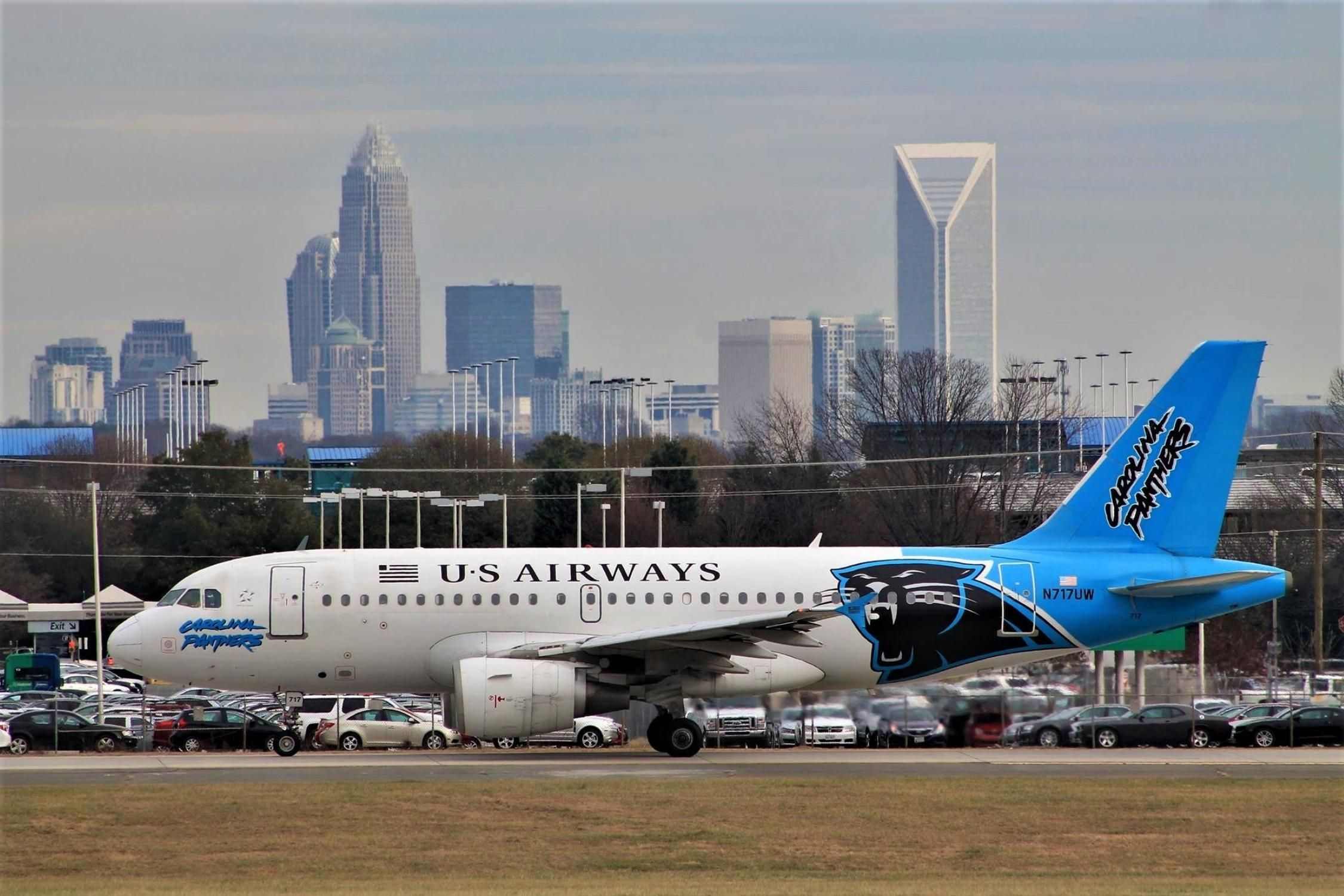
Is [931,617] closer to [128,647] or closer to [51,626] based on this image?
[128,647]

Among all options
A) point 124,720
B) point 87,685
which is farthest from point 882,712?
point 87,685

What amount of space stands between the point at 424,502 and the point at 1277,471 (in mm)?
40574

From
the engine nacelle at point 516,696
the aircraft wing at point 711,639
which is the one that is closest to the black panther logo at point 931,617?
the aircraft wing at point 711,639

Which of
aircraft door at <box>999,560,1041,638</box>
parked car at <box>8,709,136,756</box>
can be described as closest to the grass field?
aircraft door at <box>999,560,1041,638</box>

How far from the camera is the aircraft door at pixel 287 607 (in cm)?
3509

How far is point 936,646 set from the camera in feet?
115

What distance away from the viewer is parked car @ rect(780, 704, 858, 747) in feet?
122

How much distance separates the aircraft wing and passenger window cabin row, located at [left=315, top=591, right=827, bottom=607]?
44 cm

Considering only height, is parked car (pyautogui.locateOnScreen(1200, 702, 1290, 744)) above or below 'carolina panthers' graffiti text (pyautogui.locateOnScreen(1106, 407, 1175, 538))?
below

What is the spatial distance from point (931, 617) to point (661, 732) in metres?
5.40

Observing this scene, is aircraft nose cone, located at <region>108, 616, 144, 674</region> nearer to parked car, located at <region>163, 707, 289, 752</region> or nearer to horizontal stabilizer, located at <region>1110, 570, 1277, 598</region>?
parked car, located at <region>163, 707, 289, 752</region>

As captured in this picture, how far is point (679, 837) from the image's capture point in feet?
81.0

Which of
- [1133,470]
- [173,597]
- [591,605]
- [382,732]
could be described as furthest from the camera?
[382,732]

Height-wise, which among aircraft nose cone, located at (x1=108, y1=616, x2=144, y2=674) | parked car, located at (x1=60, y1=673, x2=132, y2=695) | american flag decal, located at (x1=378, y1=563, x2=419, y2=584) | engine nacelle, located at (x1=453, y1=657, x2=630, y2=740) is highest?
american flag decal, located at (x1=378, y1=563, x2=419, y2=584)
